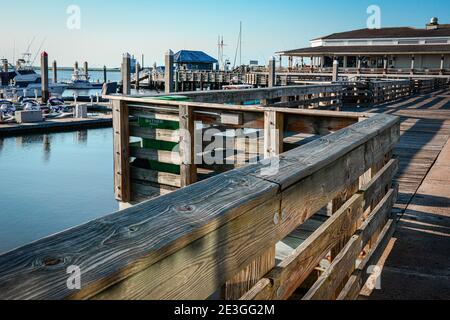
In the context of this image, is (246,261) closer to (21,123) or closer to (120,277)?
(120,277)

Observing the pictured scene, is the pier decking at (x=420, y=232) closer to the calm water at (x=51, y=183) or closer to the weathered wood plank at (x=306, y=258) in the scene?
the weathered wood plank at (x=306, y=258)

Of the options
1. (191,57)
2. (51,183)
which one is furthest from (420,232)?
(191,57)

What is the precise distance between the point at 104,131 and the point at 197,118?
22207mm

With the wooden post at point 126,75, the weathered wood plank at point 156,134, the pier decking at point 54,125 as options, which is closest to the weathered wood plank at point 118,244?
the weathered wood plank at point 156,134

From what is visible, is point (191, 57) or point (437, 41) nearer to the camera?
point (437, 41)

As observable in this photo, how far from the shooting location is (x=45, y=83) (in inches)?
1449

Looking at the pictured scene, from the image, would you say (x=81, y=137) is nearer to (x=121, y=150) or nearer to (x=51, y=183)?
(x=51, y=183)

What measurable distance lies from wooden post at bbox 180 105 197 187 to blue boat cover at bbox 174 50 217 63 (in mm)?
67471

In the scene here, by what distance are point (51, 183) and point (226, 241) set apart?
Answer: 16.3m

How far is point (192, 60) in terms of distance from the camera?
73.5 m

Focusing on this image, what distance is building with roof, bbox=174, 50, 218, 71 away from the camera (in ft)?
239

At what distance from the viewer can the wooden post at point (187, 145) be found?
19.0ft

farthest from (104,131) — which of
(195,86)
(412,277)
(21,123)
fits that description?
(195,86)

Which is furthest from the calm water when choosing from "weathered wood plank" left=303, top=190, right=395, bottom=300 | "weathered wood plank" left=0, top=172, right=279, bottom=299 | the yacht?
the yacht
